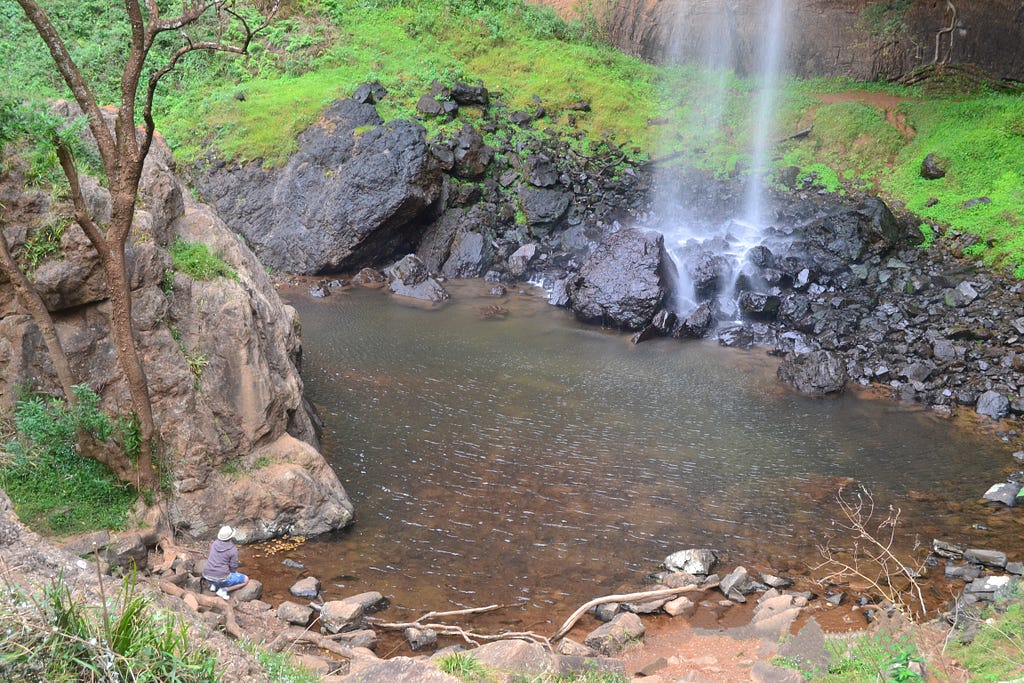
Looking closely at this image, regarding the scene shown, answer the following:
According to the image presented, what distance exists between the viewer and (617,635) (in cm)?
1017

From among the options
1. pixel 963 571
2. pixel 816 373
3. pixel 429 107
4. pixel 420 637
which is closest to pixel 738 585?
pixel 963 571

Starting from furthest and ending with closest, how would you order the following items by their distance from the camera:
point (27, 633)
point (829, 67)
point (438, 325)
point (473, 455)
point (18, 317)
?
point (829, 67) < point (438, 325) < point (473, 455) < point (18, 317) < point (27, 633)

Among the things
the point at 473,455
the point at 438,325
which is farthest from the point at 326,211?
the point at 473,455

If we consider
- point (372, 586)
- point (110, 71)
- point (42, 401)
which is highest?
point (110, 71)

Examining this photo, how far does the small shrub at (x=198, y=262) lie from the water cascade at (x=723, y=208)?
48.5ft

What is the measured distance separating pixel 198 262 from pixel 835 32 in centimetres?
3128

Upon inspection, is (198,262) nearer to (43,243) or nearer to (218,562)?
(43,243)

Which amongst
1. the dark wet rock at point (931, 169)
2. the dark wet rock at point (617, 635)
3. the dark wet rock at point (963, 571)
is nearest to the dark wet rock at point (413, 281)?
the dark wet rock at point (617, 635)

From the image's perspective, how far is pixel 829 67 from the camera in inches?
1355

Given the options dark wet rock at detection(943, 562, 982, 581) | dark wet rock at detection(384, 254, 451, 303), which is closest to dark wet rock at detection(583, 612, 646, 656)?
dark wet rock at detection(943, 562, 982, 581)

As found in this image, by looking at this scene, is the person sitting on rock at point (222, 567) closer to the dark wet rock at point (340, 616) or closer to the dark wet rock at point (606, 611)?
the dark wet rock at point (340, 616)

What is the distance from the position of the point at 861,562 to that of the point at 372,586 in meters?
7.46

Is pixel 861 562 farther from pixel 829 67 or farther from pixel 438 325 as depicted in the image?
pixel 829 67

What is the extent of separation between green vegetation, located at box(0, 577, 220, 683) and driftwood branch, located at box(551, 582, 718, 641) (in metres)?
5.94
